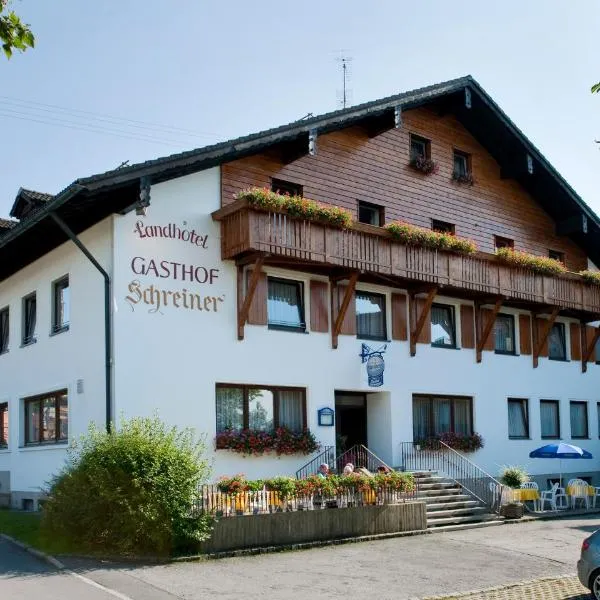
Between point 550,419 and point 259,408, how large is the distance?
11.6m

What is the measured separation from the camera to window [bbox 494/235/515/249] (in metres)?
27.5

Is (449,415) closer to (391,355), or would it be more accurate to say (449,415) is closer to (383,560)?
(391,355)

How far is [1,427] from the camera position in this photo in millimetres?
24938

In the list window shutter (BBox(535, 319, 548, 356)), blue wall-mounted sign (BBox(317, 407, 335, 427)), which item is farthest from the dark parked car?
Result: window shutter (BBox(535, 319, 548, 356))

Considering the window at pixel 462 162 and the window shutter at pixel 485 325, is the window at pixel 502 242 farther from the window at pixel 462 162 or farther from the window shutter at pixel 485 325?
the window shutter at pixel 485 325

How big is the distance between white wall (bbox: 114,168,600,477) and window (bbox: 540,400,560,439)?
5059 millimetres

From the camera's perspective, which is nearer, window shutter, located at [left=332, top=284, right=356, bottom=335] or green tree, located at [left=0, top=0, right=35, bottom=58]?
green tree, located at [left=0, top=0, right=35, bottom=58]

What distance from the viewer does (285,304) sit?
2177cm

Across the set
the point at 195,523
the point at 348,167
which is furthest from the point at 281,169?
the point at 195,523

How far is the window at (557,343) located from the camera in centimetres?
2908

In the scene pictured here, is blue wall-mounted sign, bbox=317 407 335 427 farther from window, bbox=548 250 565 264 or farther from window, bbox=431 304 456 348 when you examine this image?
window, bbox=548 250 565 264

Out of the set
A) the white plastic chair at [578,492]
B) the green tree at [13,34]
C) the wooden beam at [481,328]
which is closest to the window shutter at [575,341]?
the wooden beam at [481,328]

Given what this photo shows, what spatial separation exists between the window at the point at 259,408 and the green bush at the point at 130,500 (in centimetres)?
431

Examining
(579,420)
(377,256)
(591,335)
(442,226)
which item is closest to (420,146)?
(442,226)
